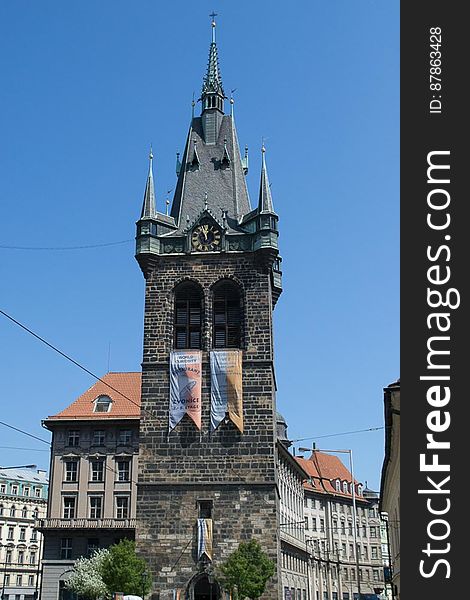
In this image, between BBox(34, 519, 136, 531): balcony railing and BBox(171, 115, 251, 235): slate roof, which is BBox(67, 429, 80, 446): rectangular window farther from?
BBox(171, 115, 251, 235): slate roof

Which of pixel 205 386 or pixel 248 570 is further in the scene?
pixel 205 386

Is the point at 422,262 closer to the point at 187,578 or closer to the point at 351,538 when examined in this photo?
the point at 187,578

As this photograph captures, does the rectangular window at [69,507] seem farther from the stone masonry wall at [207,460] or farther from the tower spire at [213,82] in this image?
the tower spire at [213,82]

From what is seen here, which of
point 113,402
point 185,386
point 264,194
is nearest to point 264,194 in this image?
point 264,194

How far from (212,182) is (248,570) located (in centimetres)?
2344

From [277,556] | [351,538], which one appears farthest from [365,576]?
[277,556]

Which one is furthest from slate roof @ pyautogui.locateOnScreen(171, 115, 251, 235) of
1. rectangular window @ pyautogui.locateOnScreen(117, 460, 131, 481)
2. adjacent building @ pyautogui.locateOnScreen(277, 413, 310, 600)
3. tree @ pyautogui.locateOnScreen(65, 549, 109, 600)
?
tree @ pyautogui.locateOnScreen(65, 549, 109, 600)

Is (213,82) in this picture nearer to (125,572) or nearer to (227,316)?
(227,316)

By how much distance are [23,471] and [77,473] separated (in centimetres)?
5245

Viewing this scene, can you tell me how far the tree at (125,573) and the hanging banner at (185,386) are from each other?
23.0ft

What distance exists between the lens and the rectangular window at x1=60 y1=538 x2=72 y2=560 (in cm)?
5888

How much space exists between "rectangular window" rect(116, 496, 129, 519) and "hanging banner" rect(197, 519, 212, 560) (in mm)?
17999

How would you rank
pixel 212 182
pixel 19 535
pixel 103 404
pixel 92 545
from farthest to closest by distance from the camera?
pixel 19 535
pixel 103 404
pixel 92 545
pixel 212 182

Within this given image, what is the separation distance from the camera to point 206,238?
47969mm
